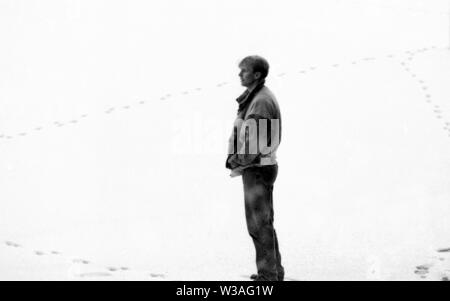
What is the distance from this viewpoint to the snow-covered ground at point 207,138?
6.89 m

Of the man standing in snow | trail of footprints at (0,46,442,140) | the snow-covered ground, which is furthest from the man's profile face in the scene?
trail of footprints at (0,46,442,140)

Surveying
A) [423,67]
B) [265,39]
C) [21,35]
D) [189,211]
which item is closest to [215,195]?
[189,211]

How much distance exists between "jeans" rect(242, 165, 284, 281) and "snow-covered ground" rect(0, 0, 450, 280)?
654 millimetres

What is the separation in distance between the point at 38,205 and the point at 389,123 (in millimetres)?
5023

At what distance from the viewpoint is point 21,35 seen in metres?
15.2

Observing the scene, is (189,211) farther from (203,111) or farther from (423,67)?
(423,67)

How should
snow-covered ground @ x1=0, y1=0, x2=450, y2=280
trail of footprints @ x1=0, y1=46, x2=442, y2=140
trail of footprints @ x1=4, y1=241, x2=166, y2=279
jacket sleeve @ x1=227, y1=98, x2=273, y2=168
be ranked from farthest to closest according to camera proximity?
trail of footprints @ x1=0, y1=46, x2=442, y2=140 < snow-covered ground @ x1=0, y1=0, x2=450, y2=280 < trail of footprints @ x1=4, y1=241, x2=166, y2=279 < jacket sleeve @ x1=227, y1=98, x2=273, y2=168

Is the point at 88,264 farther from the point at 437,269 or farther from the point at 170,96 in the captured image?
the point at 170,96

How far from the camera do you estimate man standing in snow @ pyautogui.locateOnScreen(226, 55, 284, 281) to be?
17.4ft

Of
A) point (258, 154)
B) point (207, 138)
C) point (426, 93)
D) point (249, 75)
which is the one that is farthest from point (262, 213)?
point (426, 93)

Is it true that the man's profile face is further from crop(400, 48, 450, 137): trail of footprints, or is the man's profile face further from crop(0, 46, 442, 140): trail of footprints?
crop(0, 46, 442, 140): trail of footprints

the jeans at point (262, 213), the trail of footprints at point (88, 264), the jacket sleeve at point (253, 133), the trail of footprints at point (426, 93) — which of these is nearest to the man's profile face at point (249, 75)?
the jacket sleeve at point (253, 133)

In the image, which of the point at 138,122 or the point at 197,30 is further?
the point at 197,30

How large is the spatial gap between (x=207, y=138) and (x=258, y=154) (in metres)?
5.32
